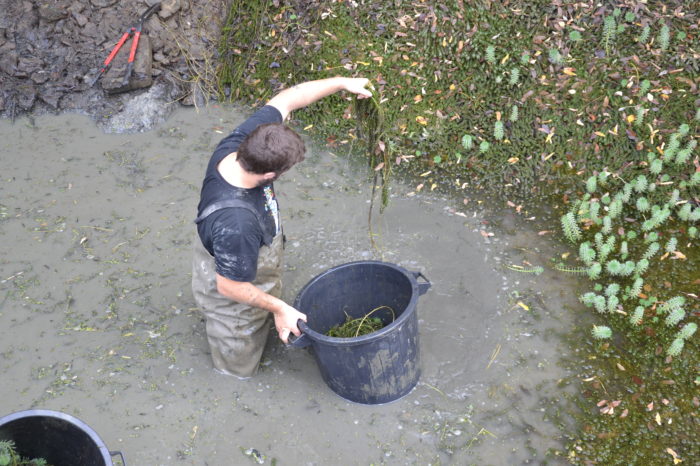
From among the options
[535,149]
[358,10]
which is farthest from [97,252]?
[535,149]

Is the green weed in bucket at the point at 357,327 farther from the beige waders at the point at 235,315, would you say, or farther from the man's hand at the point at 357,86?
the man's hand at the point at 357,86

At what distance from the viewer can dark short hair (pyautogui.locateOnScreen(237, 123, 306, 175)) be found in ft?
8.86

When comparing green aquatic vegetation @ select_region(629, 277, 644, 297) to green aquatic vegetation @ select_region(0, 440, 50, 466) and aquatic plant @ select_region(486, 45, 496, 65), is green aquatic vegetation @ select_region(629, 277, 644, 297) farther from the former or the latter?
green aquatic vegetation @ select_region(0, 440, 50, 466)

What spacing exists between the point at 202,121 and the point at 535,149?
262 cm

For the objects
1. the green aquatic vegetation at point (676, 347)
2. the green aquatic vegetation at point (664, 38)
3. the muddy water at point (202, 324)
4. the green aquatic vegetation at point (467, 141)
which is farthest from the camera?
the green aquatic vegetation at point (467, 141)

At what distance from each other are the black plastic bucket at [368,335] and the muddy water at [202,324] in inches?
5.9

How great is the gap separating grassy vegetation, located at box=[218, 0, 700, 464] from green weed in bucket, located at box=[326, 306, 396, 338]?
36.3 inches

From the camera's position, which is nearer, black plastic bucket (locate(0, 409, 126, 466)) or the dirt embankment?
black plastic bucket (locate(0, 409, 126, 466))

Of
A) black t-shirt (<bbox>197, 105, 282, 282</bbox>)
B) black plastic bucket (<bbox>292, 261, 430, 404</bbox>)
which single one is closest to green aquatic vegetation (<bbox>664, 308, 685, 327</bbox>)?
black plastic bucket (<bbox>292, 261, 430, 404</bbox>)

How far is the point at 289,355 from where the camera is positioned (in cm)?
361

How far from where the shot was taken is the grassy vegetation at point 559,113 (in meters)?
3.66

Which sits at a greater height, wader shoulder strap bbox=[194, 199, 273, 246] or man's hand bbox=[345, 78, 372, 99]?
man's hand bbox=[345, 78, 372, 99]

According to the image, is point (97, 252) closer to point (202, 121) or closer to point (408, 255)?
point (202, 121)

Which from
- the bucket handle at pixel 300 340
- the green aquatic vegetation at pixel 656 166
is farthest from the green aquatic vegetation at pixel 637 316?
the bucket handle at pixel 300 340
